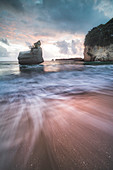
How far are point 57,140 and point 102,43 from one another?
→ 33862 mm

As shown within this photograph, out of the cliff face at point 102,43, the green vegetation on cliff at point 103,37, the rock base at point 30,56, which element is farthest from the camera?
the cliff face at point 102,43

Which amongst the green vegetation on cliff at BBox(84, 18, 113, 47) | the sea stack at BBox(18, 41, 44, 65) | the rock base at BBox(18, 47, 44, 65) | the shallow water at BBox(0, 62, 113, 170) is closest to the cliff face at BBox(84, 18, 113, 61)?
the green vegetation on cliff at BBox(84, 18, 113, 47)

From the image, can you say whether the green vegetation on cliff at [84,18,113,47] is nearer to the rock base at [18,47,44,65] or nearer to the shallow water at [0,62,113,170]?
the rock base at [18,47,44,65]

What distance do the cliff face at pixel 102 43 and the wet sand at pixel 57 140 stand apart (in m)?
31.6

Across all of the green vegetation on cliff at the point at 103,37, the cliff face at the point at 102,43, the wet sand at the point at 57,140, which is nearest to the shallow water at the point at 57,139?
the wet sand at the point at 57,140

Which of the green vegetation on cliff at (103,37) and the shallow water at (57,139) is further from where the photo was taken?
the green vegetation on cliff at (103,37)

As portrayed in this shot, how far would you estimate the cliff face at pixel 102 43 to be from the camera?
24094 millimetres

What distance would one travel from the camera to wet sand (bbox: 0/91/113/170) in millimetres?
522

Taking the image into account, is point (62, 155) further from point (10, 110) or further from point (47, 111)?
point (10, 110)

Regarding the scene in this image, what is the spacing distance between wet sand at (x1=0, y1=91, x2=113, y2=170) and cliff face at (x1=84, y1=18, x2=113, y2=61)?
31.6 metres

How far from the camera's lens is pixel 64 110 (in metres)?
1.19

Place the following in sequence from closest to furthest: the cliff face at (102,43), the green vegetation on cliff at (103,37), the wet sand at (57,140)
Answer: the wet sand at (57,140) → the green vegetation on cliff at (103,37) → the cliff face at (102,43)

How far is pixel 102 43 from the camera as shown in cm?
2603

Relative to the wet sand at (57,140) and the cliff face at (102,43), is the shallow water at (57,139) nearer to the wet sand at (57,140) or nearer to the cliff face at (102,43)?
the wet sand at (57,140)
